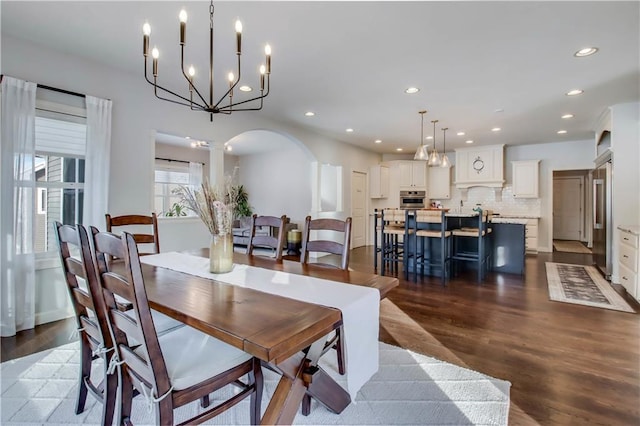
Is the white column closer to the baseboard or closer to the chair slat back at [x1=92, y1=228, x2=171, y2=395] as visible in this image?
the baseboard

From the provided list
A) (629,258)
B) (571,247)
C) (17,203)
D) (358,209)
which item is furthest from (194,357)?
(571,247)

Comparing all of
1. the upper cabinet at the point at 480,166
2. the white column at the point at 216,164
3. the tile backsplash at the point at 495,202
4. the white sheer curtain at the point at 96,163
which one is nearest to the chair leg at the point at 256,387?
the white sheer curtain at the point at 96,163

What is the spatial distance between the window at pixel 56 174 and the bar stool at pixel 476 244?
4.79m

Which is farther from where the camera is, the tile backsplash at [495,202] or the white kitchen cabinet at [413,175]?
the white kitchen cabinet at [413,175]

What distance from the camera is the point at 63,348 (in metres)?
2.46

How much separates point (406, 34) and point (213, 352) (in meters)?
2.70

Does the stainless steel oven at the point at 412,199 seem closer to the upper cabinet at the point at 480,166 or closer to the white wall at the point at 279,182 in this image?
the upper cabinet at the point at 480,166

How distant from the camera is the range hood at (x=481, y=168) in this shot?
7.52 m

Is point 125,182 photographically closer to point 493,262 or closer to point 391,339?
point 391,339

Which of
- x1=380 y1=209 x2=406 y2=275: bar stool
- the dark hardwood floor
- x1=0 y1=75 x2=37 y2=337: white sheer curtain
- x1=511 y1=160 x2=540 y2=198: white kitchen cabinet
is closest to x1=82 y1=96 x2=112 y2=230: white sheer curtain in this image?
x1=0 y1=75 x2=37 y2=337: white sheer curtain

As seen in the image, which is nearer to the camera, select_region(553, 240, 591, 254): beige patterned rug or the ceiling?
the ceiling

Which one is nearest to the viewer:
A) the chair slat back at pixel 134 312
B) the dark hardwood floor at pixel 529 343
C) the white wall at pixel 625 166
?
the chair slat back at pixel 134 312

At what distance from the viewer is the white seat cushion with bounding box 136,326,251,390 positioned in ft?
3.99

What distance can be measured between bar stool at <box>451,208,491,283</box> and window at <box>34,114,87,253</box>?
4.79 metres
